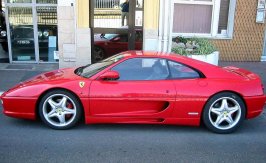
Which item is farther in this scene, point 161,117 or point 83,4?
point 83,4

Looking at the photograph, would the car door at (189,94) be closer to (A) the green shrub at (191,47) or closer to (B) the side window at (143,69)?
(B) the side window at (143,69)

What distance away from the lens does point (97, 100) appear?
454 centimetres

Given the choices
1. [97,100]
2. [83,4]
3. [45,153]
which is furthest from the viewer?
[83,4]

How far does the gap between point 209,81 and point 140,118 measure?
118 centimetres

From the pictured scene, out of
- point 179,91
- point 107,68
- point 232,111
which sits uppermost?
point 107,68

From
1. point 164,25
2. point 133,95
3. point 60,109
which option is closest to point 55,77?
point 60,109

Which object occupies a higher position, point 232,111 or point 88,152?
point 232,111

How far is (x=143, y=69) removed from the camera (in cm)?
474

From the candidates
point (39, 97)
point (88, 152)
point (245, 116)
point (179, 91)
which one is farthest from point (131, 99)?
point (245, 116)

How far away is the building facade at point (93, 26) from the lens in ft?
27.5

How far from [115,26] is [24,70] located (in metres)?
2.77

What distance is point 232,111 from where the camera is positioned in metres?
4.69

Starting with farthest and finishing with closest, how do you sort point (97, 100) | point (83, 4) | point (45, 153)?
point (83, 4) < point (97, 100) < point (45, 153)

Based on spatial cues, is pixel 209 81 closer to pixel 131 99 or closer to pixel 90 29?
pixel 131 99
